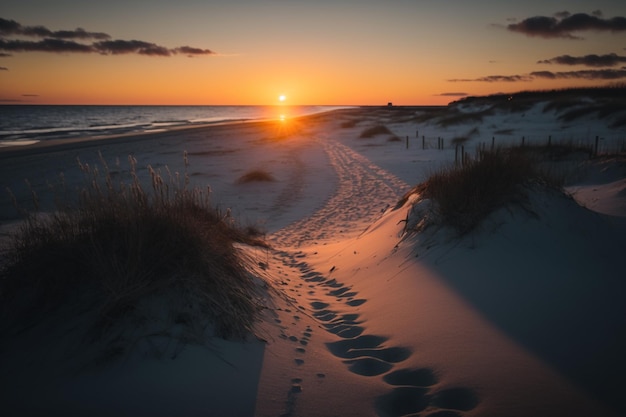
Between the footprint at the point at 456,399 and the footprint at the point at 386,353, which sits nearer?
the footprint at the point at 456,399

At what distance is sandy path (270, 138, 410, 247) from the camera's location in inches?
333

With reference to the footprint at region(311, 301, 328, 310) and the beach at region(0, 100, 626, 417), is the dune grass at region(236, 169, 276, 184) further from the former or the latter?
the footprint at region(311, 301, 328, 310)

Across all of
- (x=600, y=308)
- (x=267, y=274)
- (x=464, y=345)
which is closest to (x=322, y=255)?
(x=267, y=274)

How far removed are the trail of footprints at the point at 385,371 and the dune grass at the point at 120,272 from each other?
96 centimetres

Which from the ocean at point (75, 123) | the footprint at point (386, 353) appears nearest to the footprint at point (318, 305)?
the footprint at point (386, 353)

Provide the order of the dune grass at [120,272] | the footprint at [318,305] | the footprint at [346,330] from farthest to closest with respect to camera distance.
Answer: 1. the footprint at [318,305]
2. the footprint at [346,330]
3. the dune grass at [120,272]

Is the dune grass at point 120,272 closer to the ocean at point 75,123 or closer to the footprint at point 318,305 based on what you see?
the footprint at point 318,305

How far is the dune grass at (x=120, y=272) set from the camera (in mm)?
2902

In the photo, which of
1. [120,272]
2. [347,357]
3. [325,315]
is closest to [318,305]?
[325,315]

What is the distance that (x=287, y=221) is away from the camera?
9.89 metres

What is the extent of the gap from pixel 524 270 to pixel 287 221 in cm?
678

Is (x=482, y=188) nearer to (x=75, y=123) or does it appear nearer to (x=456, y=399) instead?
(x=456, y=399)

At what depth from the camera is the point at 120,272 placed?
2896 millimetres

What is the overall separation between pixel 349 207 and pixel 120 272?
8.54 metres
